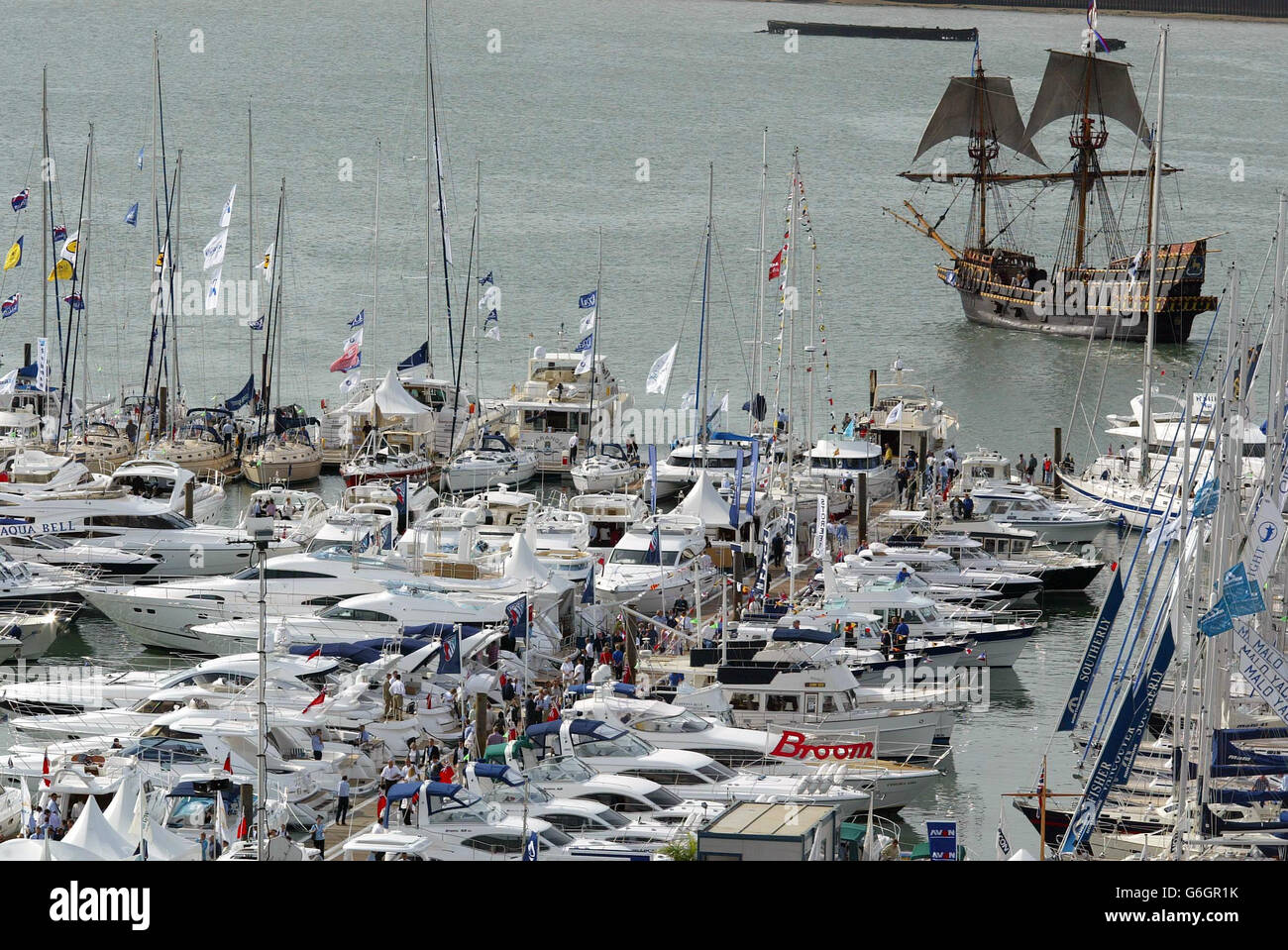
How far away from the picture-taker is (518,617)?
39469mm

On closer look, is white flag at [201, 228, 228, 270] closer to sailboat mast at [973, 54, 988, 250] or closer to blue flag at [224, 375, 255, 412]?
blue flag at [224, 375, 255, 412]

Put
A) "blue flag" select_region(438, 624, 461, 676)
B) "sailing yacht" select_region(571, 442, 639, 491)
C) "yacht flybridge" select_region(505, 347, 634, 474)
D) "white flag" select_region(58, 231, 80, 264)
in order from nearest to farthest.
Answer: "blue flag" select_region(438, 624, 461, 676)
"sailing yacht" select_region(571, 442, 639, 491)
"yacht flybridge" select_region(505, 347, 634, 474)
"white flag" select_region(58, 231, 80, 264)

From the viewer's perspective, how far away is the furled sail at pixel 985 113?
3784 inches

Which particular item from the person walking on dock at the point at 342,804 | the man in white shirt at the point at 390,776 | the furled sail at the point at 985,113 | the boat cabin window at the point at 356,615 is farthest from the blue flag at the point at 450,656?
the furled sail at the point at 985,113

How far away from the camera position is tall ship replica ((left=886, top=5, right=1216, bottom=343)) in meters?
85.2

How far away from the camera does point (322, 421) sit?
64312 millimetres

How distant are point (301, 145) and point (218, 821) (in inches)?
4371

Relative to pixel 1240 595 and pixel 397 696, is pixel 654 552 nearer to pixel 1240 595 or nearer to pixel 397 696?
pixel 397 696

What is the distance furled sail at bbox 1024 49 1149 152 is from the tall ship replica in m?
0.05

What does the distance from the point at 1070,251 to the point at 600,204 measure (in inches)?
1172

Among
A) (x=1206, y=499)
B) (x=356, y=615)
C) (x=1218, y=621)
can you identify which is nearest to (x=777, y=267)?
(x=356, y=615)

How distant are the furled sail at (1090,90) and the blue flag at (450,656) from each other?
6422 centimetres

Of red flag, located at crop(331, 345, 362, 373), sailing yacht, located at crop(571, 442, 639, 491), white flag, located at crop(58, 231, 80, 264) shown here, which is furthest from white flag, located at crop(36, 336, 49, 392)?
sailing yacht, located at crop(571, 442, 639, 491)

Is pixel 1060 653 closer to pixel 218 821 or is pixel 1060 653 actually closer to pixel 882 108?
pixel 218 821
